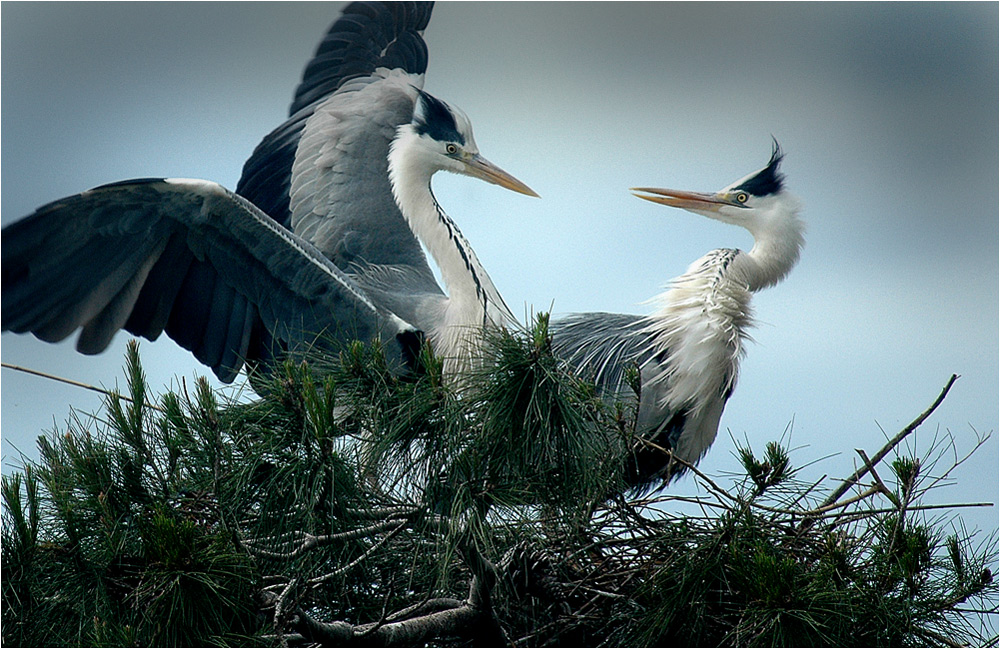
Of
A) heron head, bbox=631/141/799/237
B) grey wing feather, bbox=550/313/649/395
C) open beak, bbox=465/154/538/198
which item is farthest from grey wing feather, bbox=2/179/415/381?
heron head, bbox=631/141/799/237

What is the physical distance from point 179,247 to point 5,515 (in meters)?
0.99

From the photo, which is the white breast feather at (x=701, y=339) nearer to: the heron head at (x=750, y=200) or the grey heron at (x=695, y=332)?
the grey heron at (x=695, y=332)

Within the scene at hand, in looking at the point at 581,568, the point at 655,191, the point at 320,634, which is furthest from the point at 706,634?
the point at 655,191

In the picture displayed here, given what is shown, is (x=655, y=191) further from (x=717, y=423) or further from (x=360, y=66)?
(x=360, y=66)

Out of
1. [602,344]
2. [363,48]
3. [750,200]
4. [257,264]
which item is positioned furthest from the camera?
[363,48]

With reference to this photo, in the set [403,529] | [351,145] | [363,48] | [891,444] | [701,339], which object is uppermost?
[363,48]

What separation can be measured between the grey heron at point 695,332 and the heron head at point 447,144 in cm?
34

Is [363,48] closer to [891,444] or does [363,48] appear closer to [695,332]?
[695,332]

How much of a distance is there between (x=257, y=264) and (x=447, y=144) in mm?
591

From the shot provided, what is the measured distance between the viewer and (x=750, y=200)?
275 centimetres

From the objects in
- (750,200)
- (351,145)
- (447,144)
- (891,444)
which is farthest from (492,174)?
(891,444)

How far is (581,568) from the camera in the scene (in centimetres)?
190

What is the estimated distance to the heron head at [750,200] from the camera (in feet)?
8.89

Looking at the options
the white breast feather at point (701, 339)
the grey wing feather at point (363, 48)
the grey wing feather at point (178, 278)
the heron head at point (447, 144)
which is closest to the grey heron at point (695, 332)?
the white breast feather at point (701, 339)
